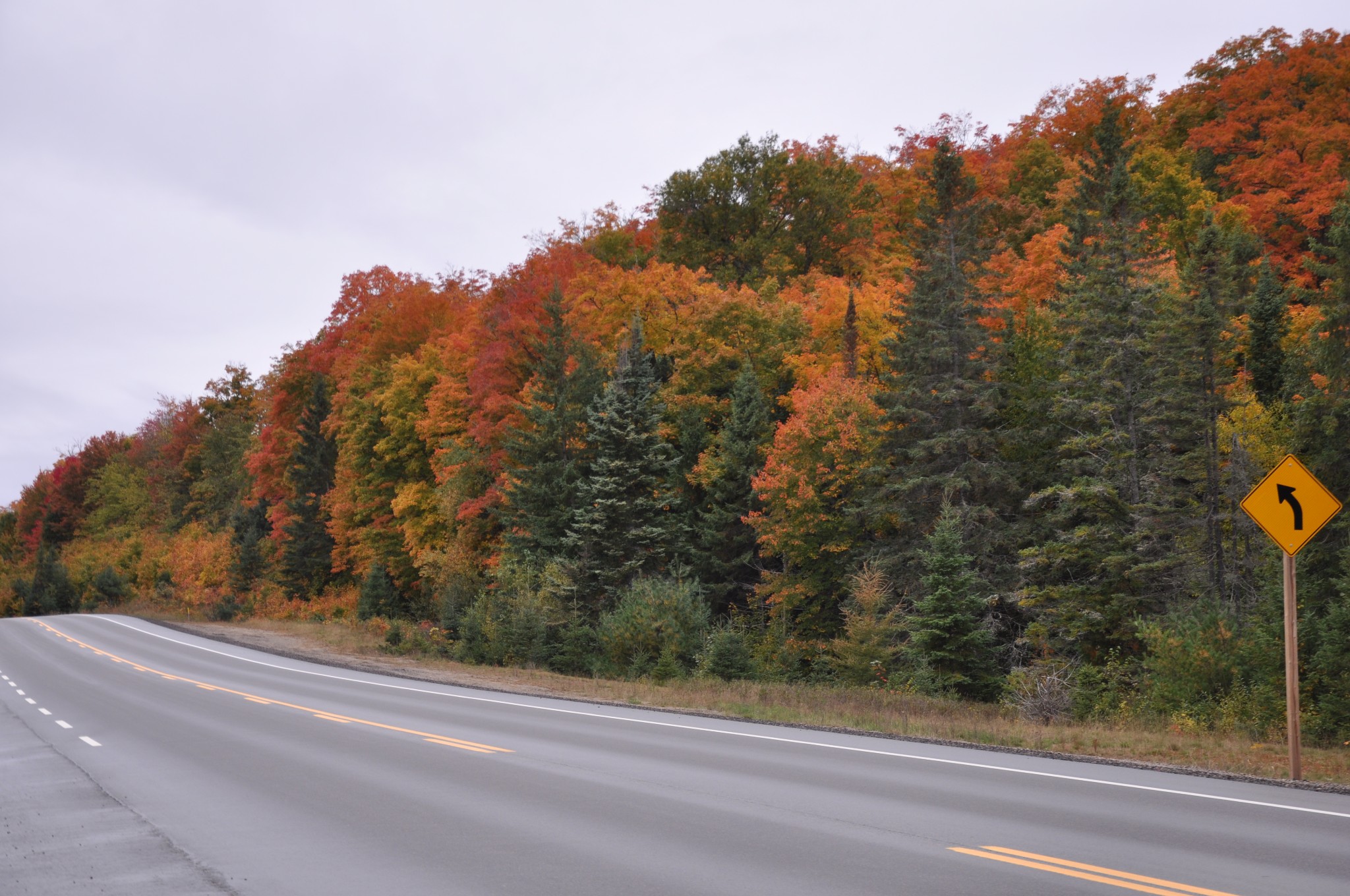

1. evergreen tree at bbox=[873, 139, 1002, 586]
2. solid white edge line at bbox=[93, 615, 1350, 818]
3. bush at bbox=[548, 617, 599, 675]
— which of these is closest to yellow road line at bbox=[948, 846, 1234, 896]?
solid white edge line at bbox=[93, 615, 1350, 818]

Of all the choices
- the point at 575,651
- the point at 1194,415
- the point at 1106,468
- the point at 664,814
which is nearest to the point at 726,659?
the point at 575,651

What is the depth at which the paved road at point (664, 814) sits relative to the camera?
23.5 feet

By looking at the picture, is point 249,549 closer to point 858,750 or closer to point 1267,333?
point 1267,333

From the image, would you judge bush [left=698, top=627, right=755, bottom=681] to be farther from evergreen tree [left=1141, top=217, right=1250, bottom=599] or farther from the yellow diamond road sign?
the yellow diamond road sign

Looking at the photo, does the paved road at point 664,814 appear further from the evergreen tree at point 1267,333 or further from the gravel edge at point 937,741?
the evergreen tree at point 1267,333

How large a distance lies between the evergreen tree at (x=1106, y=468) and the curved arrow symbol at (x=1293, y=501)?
51.9ft

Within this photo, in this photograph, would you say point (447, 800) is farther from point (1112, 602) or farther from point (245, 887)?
point (1112, 602)

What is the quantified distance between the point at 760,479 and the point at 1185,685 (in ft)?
58.2

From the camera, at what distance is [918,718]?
18.8m

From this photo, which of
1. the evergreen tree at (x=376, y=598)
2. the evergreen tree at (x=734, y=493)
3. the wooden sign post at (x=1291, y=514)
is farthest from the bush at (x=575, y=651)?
the wooden sign post at (x=1291, y=514)

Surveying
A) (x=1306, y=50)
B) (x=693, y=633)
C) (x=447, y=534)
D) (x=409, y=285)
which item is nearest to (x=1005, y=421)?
(x=693, y=633)

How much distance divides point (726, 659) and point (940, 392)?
11.8 m

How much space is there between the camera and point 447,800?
10203 mm

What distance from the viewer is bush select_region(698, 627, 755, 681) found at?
3050 centimetres
